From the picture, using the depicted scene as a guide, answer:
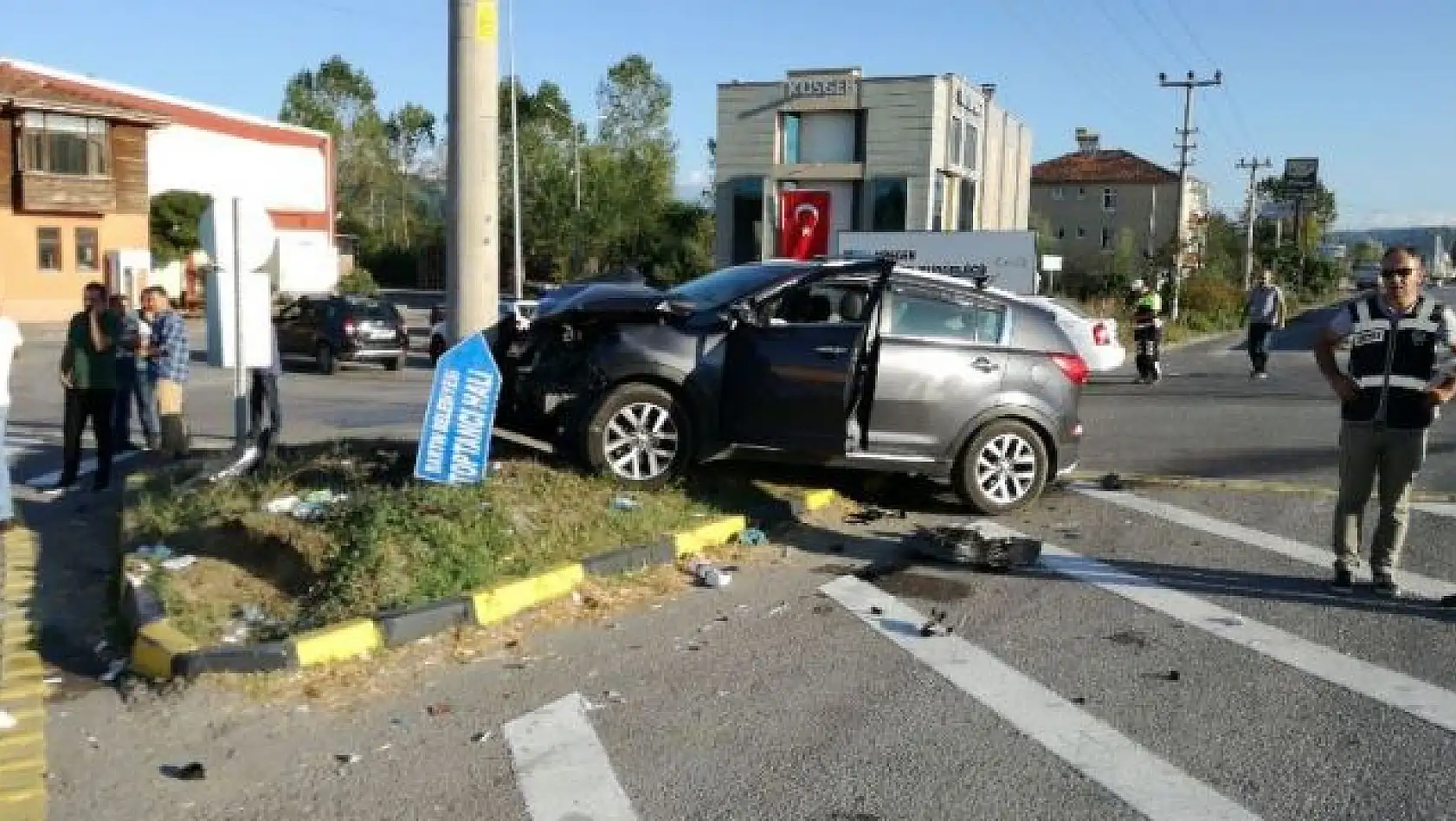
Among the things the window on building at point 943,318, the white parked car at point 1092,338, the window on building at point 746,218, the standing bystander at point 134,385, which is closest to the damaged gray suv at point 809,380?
the window on building at point 943,318

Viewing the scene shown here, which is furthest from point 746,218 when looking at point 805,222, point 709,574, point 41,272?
point 709,574

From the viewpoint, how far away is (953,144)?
161 feet

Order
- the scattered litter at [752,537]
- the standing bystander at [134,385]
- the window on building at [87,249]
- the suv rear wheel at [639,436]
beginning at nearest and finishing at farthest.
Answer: the scattered litter at [752,537]
the suv rear wheel at [639,436]
the standing bystander at [134,385]
the window on building at [87,249]

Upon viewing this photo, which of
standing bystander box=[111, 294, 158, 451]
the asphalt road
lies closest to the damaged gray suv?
the asphalt road

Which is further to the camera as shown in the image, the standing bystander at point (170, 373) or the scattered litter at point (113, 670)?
the standing bystander at point (170, 373)

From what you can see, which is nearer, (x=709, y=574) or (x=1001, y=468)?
(x=709, y=574)

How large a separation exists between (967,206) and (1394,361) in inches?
1915

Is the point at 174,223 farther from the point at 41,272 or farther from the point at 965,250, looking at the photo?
the point at 965,250

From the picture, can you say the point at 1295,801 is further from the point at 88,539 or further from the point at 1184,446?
the point at 1184,446

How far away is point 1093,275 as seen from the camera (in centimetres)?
6750

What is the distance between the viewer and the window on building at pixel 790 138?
4875 cm

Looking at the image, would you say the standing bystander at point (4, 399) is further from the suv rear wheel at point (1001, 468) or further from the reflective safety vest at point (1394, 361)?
the reflective safety vest at point (1394, 361)

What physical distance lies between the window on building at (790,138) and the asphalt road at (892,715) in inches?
1682

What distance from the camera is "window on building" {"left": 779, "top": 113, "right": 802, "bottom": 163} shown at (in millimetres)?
48750
